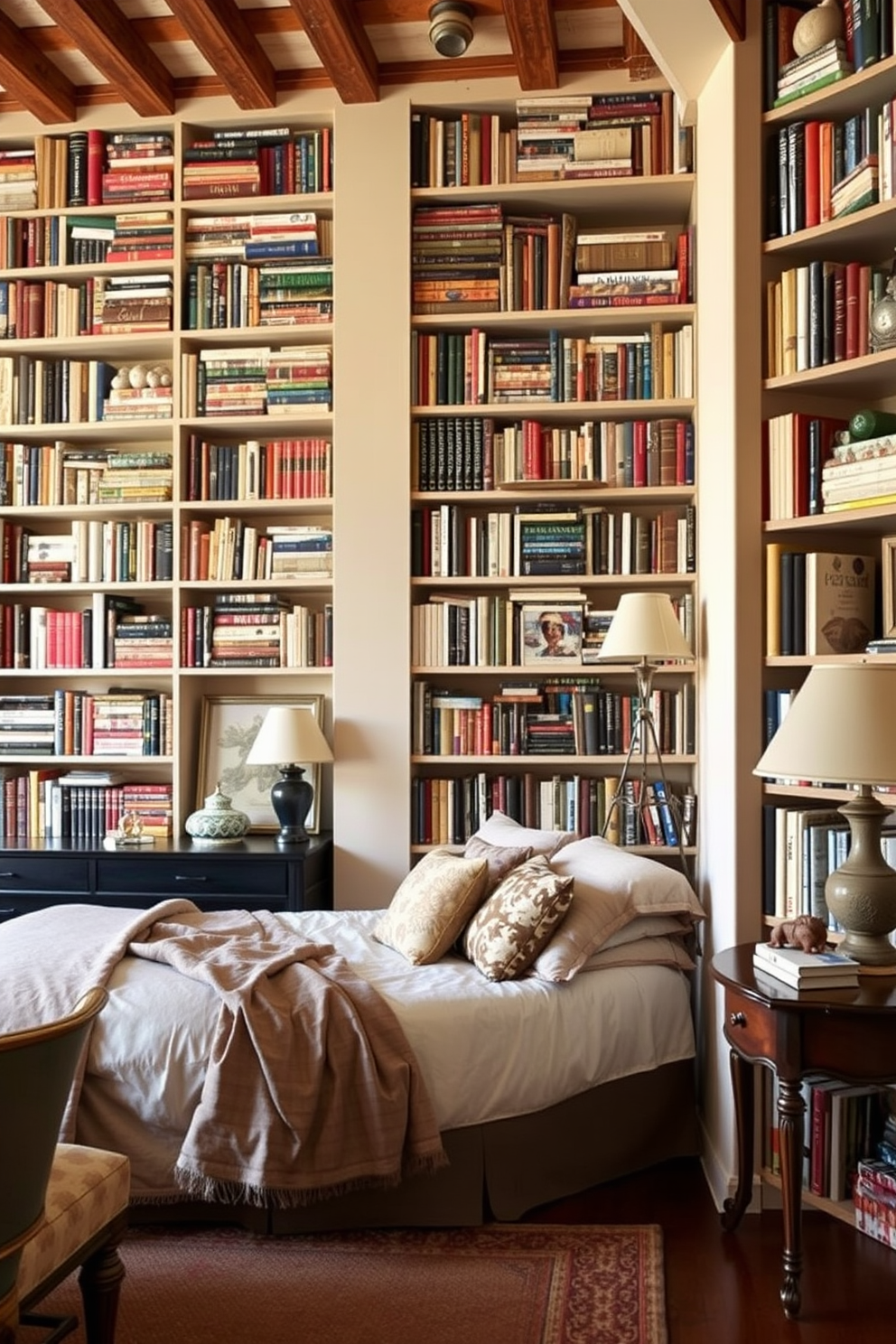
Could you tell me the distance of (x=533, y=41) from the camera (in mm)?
3854

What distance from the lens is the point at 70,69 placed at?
4.29 metres

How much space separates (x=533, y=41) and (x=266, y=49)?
0.98 meters

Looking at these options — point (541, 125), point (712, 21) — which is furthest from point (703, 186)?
point (541, 125)

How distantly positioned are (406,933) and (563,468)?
184 centimetres

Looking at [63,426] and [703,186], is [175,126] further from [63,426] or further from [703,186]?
[703,186]

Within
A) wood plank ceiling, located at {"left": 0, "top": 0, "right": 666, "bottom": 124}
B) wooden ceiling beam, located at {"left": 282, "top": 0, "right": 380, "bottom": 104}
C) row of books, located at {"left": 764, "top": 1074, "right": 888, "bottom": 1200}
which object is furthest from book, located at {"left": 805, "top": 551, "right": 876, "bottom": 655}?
wooden ceiling beam, located at {"left": 282, "top": 0, "right": 380, "bottom": 104}

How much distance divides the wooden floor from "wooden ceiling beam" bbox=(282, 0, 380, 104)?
3.59 metres

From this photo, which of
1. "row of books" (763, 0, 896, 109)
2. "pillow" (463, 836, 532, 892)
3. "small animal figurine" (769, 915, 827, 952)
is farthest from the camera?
"pillow" (463, 836, 532, 892)

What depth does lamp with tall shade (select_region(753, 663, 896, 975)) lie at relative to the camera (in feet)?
7.97

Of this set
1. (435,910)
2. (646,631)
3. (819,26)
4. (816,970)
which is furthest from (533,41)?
(816,970)

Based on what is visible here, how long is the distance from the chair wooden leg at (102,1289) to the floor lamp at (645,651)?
85.2 inches

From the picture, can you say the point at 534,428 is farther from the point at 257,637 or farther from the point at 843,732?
the point at 843,732

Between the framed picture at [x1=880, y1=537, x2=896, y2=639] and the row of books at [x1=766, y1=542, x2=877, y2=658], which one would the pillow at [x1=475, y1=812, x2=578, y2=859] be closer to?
the row of books at [x1=766, y1=542, x2=877, y2=658]

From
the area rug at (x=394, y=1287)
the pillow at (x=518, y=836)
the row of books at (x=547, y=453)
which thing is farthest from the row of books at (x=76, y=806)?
the area rug at (x=394, y=1287)
